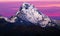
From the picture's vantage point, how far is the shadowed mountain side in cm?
267

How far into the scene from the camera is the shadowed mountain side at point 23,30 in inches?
105

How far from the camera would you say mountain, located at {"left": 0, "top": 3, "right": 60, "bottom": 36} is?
8.68ft

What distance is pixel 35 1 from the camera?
274cm

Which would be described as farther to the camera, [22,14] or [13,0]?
[13,0]

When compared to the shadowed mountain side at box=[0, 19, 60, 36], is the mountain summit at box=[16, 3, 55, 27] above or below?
above

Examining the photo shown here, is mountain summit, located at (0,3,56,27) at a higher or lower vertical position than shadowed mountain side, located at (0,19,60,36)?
higher

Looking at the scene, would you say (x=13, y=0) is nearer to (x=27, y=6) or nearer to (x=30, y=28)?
(x=27, y=6)

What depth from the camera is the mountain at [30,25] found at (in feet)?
8.68

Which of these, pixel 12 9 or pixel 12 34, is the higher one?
pixel 12 9

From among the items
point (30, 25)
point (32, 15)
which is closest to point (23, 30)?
point (30, 25)

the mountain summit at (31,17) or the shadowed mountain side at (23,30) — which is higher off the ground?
the mountain summit at (31,17)

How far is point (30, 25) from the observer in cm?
268

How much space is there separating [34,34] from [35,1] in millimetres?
476

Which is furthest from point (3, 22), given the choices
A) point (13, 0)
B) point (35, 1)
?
point (35, 1)
